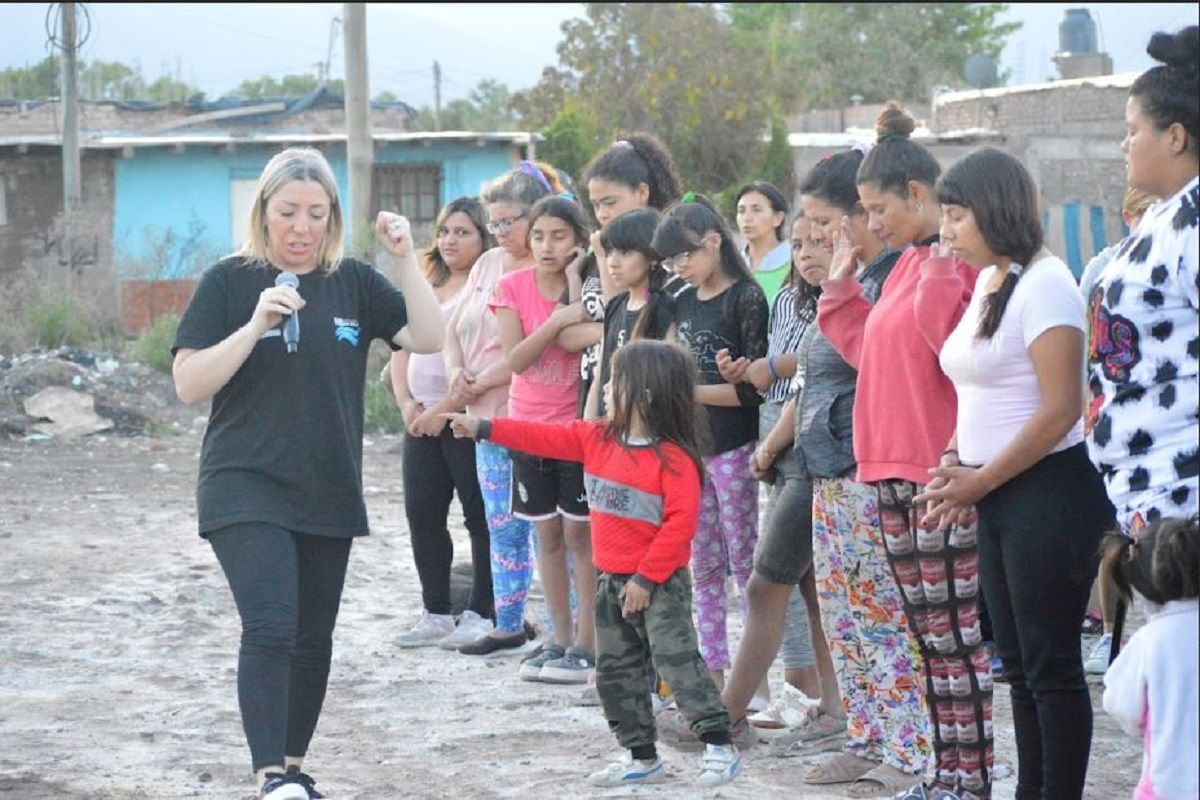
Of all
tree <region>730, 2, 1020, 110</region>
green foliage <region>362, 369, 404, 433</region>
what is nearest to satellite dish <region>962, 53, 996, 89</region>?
tree <region>730, 2, 1020, 110</region>

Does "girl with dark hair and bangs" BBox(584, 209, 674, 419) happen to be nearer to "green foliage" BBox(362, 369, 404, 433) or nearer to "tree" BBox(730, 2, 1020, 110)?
"green foliage" BBox(362, 369, 404, 433)

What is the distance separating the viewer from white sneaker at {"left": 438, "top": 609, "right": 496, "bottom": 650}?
7.99m

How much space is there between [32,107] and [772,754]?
21501 millimetres

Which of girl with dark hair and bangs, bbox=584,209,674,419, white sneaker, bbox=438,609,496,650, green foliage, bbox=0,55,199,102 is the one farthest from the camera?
green foliage, bbox=0,55,199,102

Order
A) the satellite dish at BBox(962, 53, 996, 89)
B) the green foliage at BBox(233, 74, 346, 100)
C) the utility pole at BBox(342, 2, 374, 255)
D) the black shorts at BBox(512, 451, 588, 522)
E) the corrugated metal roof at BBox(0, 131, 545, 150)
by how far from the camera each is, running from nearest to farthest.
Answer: the black shorts at BBox(512, 451, 588, 522), the utility pole at BBox(342, 2, 374, 255), the corrugated metal roof at BBox(0, 131, 545, 150), the satellite dish at BBox(962, 53, 996, 89), the green foliage at BBox(233, 74, 346, 100)

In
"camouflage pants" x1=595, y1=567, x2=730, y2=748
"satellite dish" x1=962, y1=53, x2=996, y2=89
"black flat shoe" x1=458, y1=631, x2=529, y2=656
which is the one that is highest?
"satellite dish" x1=962, y1=53, x2=996, y2=89

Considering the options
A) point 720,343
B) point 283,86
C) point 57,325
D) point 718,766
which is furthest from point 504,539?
point 283,86

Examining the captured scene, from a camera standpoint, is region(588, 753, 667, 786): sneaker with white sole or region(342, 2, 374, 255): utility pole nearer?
region(588, 753, 667, 786): sneaker with white sole

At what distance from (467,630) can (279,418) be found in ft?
10.0

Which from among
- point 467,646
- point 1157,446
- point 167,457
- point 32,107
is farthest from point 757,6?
point 1157,446

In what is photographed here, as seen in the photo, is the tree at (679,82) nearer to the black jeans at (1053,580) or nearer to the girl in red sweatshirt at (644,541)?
the girl in red sweatshirt at (644,541)

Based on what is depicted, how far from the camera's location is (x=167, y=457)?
14.4 m

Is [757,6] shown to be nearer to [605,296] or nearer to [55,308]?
[55,308]

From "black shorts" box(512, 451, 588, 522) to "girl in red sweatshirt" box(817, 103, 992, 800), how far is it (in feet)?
7.05
